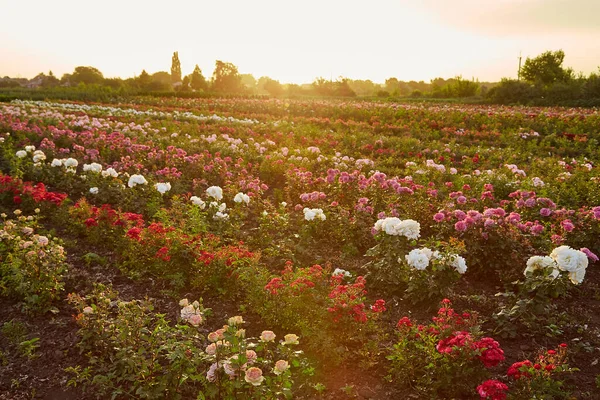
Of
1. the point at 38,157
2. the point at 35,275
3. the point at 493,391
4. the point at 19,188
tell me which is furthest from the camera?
the point at 38,157

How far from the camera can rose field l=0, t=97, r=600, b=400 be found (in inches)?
144

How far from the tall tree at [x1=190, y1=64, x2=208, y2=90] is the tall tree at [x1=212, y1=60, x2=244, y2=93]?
1.15 meters

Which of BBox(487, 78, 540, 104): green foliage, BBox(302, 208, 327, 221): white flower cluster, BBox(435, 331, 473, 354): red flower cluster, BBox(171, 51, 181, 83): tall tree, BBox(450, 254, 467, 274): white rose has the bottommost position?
BBox(435, 331, 473, 354): red flower cluster

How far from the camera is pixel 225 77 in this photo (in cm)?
4925

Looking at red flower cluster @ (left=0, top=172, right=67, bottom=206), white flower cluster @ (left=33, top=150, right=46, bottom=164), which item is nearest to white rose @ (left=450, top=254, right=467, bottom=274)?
red flower cluster @ (left=0, top=172, right=67, bottom=206)

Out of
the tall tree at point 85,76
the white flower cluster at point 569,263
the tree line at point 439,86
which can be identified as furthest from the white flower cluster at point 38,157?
the tall tree at point 85,76

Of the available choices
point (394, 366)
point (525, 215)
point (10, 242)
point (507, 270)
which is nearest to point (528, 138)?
point (525, 215)

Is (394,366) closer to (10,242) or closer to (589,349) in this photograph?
(589,349)

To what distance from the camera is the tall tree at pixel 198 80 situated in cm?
5000

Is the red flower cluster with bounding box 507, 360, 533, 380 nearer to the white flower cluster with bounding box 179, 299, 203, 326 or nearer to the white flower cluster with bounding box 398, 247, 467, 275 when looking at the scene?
the white flower cluster with bounding box 398, 247, 467, 275

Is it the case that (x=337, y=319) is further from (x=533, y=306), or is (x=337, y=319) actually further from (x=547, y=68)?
(x=547, y=68)

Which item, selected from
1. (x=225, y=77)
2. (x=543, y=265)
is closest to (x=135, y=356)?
(x=543, y=265)

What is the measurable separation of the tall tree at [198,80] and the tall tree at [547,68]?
36793mm

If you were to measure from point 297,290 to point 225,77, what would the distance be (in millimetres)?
47939
